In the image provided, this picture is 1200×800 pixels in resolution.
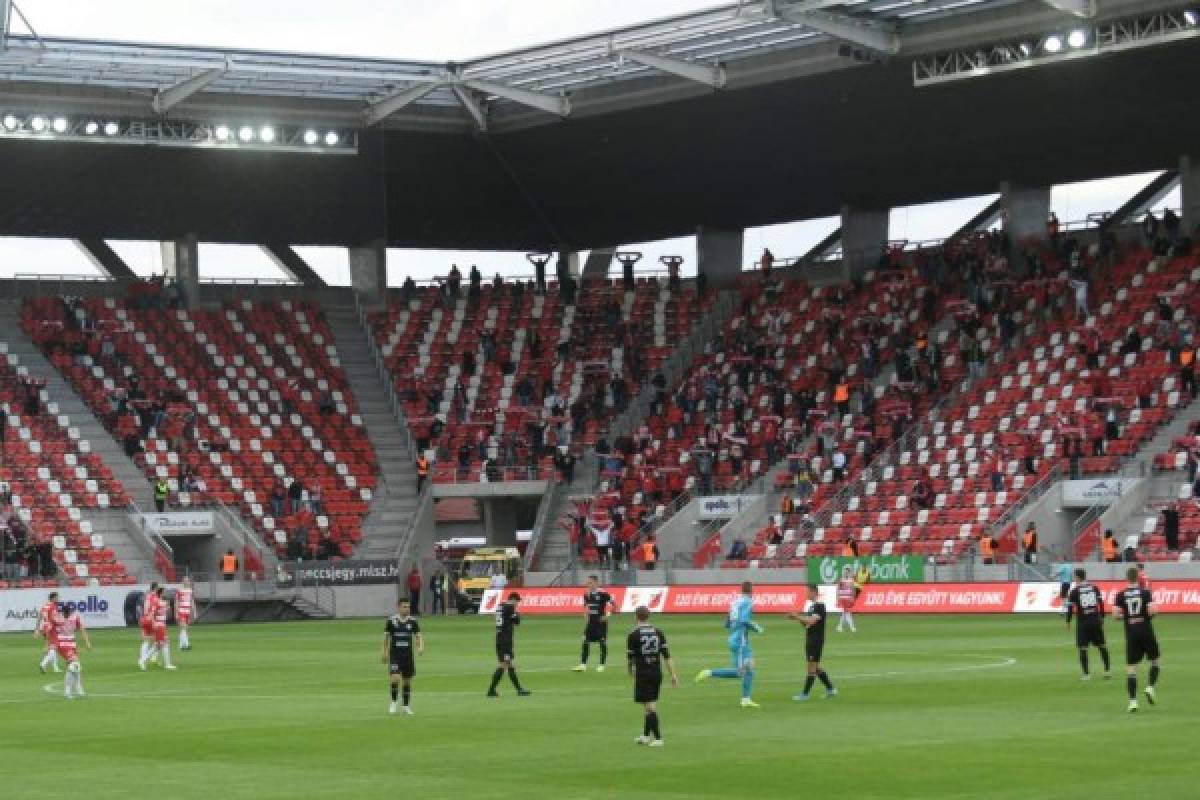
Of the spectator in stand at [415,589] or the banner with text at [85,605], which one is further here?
the spectator in stand at [415,589]

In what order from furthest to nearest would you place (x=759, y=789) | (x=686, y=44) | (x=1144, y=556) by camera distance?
1. (x=686, y=44)
2. (x=1144, y=556)
3. (x=759, y=789)

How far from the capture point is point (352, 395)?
8931 centimetres

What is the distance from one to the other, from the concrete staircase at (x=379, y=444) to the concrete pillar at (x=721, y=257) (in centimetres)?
1336

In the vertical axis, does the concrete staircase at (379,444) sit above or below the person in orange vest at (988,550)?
above

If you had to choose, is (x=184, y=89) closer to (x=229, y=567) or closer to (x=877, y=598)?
(x=229, y=567)

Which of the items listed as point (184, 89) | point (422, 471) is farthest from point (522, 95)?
point (422, 471)

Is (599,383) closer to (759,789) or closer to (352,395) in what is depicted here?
(352,395)

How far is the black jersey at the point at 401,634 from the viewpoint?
108ft

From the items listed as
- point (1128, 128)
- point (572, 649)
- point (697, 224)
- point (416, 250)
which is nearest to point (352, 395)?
point (416, 250)

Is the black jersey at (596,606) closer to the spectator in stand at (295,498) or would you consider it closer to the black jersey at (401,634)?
the black jersey at (401,634)

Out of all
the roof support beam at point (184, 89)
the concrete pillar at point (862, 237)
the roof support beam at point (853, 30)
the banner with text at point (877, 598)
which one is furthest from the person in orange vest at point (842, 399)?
the roof support beam at point (184, 89)

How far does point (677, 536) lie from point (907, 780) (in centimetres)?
5351

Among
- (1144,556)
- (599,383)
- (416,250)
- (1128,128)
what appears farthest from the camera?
(416,250)

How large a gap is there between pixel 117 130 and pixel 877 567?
1081 inches
